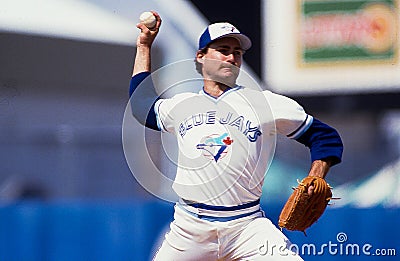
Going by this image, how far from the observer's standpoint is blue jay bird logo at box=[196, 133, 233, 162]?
3.01 m

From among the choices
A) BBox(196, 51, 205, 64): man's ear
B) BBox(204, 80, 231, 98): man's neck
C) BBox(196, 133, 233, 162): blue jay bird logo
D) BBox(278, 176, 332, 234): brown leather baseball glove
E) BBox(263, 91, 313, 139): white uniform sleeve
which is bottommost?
BBox(278, 176, 332, 234): brown leather baseball glove

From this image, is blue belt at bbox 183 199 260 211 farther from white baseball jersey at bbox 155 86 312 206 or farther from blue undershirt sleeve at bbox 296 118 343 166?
blue undershirt sleeve at bbox 296 118 343 166

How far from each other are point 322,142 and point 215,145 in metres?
0.35

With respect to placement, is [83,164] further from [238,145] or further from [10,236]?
[238,145]

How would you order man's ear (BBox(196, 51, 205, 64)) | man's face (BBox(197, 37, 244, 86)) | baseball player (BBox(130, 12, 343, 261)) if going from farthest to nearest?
man's ear (BBox(196, 51, 205, 64)) < man's face (BBox(197, 37, 244, 86)) < baseball player (BBox(130, 12, 343, 261))

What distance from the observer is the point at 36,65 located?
3488 millimetres

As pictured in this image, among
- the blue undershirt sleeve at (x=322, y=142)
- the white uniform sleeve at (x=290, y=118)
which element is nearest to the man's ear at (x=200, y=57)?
the white uniform sleeve at (x=290, y=118)

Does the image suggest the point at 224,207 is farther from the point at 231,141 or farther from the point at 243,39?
the point at 243,39

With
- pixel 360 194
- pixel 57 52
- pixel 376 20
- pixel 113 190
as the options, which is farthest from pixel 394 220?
pixel 57 52

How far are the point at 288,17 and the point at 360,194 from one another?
27.0 inches

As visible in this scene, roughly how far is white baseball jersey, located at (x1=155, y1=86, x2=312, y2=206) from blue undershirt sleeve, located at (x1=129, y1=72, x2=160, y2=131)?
0.46 ft

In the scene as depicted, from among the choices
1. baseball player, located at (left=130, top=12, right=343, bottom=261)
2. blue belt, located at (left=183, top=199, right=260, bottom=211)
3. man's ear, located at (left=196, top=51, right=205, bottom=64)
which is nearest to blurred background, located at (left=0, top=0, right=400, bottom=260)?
man's ear, located at (left=196, top=51, right=205, bottom=64)

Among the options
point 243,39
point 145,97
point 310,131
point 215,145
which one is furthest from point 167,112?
point 310,131

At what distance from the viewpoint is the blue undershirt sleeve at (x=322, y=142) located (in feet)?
9.70
